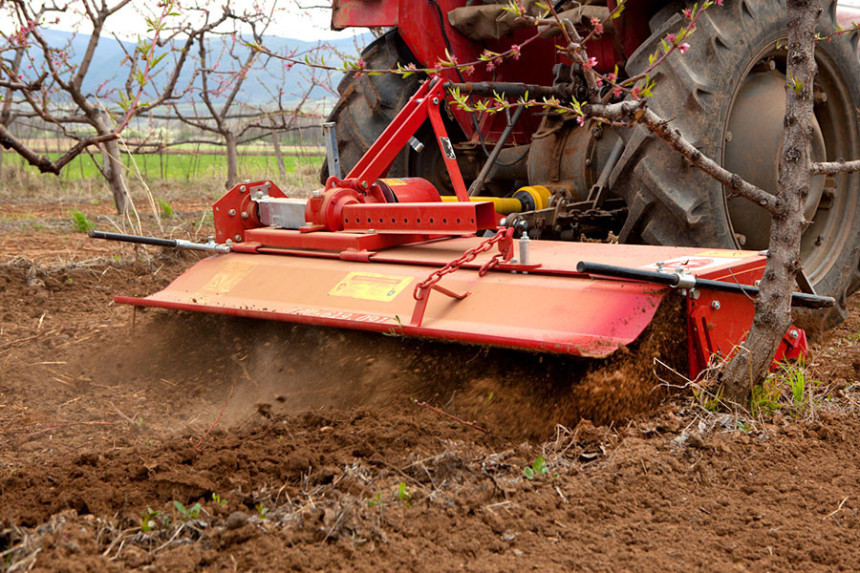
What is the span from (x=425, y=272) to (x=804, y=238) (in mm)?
1910

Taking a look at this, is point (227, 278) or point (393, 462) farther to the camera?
point (227, 278)

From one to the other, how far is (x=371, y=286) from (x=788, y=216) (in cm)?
122

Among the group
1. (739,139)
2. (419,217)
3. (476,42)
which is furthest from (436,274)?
(476,42)

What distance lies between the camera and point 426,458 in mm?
2012

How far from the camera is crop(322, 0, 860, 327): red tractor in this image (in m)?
2.90

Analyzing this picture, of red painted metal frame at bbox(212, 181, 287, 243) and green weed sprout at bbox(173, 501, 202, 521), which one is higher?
red painted metal frame at bbox(212, 181, 287, 243)

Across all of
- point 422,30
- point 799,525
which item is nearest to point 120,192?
point 422,30

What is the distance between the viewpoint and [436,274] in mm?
2451

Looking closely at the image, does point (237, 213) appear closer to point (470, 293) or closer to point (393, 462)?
point (470, 293)

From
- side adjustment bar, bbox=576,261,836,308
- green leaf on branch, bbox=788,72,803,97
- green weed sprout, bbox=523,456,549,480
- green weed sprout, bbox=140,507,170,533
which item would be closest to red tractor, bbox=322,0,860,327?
side adjustment bar, bbox=576,261,836,308

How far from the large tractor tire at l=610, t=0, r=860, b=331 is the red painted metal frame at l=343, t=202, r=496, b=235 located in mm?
586

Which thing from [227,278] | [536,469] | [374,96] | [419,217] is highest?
[374,96]

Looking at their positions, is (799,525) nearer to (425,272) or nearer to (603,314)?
(603,314)

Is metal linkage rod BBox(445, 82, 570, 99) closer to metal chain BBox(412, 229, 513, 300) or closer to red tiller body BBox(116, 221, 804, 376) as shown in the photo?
red tiller body BBox(116, 221, 804, 376)
